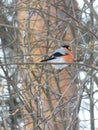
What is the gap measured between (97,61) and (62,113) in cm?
94

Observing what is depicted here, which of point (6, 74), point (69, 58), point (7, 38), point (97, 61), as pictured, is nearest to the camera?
point (97, 61)

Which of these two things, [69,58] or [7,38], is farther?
[7,38]

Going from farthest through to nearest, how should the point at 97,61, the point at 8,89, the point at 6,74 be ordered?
the point at 8,89 < the point at 6,74 < the point at 97,61

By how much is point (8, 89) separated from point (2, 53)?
16.6 inches

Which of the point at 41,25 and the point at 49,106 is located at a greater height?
the point at 41,25

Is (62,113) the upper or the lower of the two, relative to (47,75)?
lower

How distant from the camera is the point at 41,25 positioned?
17.9 ft

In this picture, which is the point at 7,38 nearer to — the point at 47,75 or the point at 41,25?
the point at 41,25

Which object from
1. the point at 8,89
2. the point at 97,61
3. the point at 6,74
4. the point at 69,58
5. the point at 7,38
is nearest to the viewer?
the point at 97,61

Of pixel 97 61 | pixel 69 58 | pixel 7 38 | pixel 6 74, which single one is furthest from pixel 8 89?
pixel 97 61

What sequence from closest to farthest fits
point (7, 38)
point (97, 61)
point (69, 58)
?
1. point (97, 61)
2. point (69, 58)
3. point (7, 38)

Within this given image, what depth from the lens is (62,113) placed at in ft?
15.2

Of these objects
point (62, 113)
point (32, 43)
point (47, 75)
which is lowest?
point (62, 113)

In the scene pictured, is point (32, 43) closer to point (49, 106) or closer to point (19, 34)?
point (19, 34)
